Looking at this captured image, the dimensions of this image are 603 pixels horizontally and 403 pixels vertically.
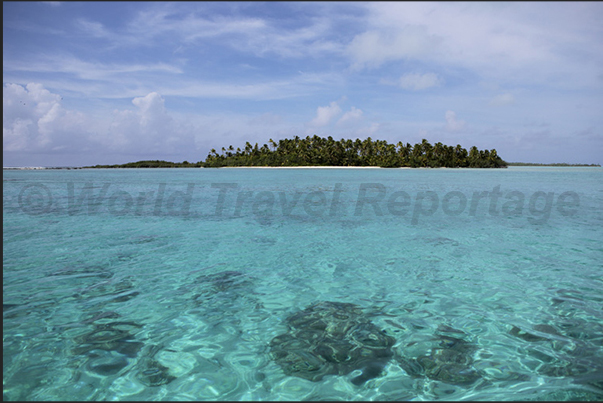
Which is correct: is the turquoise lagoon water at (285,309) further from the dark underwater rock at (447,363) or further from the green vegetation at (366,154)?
the green vegetation at (366,154)

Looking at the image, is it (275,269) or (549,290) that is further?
(275,269)

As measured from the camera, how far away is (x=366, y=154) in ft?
416

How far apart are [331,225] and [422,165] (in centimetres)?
11768

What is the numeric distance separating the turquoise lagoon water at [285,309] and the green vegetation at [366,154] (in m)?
114

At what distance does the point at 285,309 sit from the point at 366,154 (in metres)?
124

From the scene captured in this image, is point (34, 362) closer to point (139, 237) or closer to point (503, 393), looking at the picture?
point (503, 393)

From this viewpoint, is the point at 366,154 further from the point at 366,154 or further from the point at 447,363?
the point at 447,363

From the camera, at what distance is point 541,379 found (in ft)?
14.1

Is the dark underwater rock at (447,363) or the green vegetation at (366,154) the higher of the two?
the green vegetation at (366,154)

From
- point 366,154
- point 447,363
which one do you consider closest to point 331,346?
point 447,363

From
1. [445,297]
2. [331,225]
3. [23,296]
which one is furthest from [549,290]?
[23,296]

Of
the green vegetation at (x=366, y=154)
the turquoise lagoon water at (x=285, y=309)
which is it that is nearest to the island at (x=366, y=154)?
the green vegetation at (x=366, y=154)

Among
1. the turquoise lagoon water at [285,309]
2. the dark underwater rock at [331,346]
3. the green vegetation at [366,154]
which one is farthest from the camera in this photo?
the green vegetation at [366,154]

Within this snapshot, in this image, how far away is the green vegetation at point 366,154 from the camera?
405 feet
